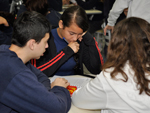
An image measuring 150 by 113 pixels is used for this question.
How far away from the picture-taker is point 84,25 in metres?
1.43

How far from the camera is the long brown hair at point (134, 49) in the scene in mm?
760

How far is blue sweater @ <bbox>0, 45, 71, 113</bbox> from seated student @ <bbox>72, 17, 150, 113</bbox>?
0.27 metres

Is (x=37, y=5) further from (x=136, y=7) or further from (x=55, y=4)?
(x=136, y=7)

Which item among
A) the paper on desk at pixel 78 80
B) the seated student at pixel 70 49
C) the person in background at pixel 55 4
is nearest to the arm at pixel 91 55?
the seated student at pixel 70 49

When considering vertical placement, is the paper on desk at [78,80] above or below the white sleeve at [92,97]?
below

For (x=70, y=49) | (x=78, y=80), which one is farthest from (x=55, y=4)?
(x=78, y=80)

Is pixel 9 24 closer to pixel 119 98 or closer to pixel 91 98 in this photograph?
pixel 91 98

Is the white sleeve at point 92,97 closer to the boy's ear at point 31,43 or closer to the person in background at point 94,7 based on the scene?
the boy's ear at point 31,43

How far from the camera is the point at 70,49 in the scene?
54.7 inches

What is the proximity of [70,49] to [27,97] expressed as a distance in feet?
2.30

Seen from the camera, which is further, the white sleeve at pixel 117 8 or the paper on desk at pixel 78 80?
the white sleeve at pixel 117 8

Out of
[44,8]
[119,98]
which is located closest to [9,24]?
[44,8]

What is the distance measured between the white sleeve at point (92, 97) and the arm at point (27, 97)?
168 mm

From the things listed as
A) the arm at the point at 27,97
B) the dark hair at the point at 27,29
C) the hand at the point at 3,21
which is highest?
the dark hair at the point at 27,29
